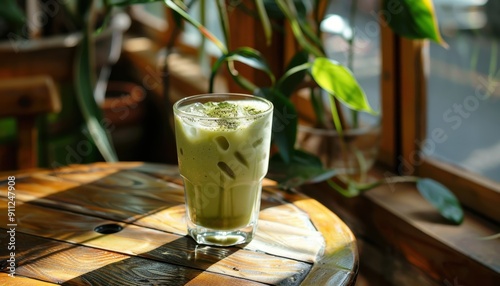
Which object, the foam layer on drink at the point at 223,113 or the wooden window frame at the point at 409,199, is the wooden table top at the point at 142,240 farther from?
the wooden window frame at the point at 409,199

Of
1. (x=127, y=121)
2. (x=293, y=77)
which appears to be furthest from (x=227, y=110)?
(x=127, y=121)

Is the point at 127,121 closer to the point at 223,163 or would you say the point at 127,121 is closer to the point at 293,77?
the point at 293,77

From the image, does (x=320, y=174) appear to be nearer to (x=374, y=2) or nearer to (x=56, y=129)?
(x=374, y=2)

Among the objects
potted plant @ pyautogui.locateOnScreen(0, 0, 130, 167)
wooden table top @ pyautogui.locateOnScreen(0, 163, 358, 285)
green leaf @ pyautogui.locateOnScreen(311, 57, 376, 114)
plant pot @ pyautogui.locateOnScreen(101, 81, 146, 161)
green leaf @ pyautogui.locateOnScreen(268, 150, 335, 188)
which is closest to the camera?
wooden table top @ pyautogui.locateOnScreen(0, 163, 358, 285)

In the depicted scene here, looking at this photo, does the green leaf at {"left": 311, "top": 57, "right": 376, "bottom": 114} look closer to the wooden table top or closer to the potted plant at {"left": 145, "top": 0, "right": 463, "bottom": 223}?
the potted plant at {"left": 145, "top": 0, "right": 463, "bottom": 223}

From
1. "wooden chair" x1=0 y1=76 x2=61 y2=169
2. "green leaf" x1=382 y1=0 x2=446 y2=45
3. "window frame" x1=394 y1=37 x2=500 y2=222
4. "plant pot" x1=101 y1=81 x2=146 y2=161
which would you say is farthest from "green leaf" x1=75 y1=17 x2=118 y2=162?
"plant pot" x1=101 y1=81 x2=146 y2=161

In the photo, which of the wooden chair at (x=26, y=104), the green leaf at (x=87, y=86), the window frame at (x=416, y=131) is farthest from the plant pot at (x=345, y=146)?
the wooden chair at (x=26, y=104)

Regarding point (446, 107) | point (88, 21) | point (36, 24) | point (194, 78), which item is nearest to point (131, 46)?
point (36, 24)
